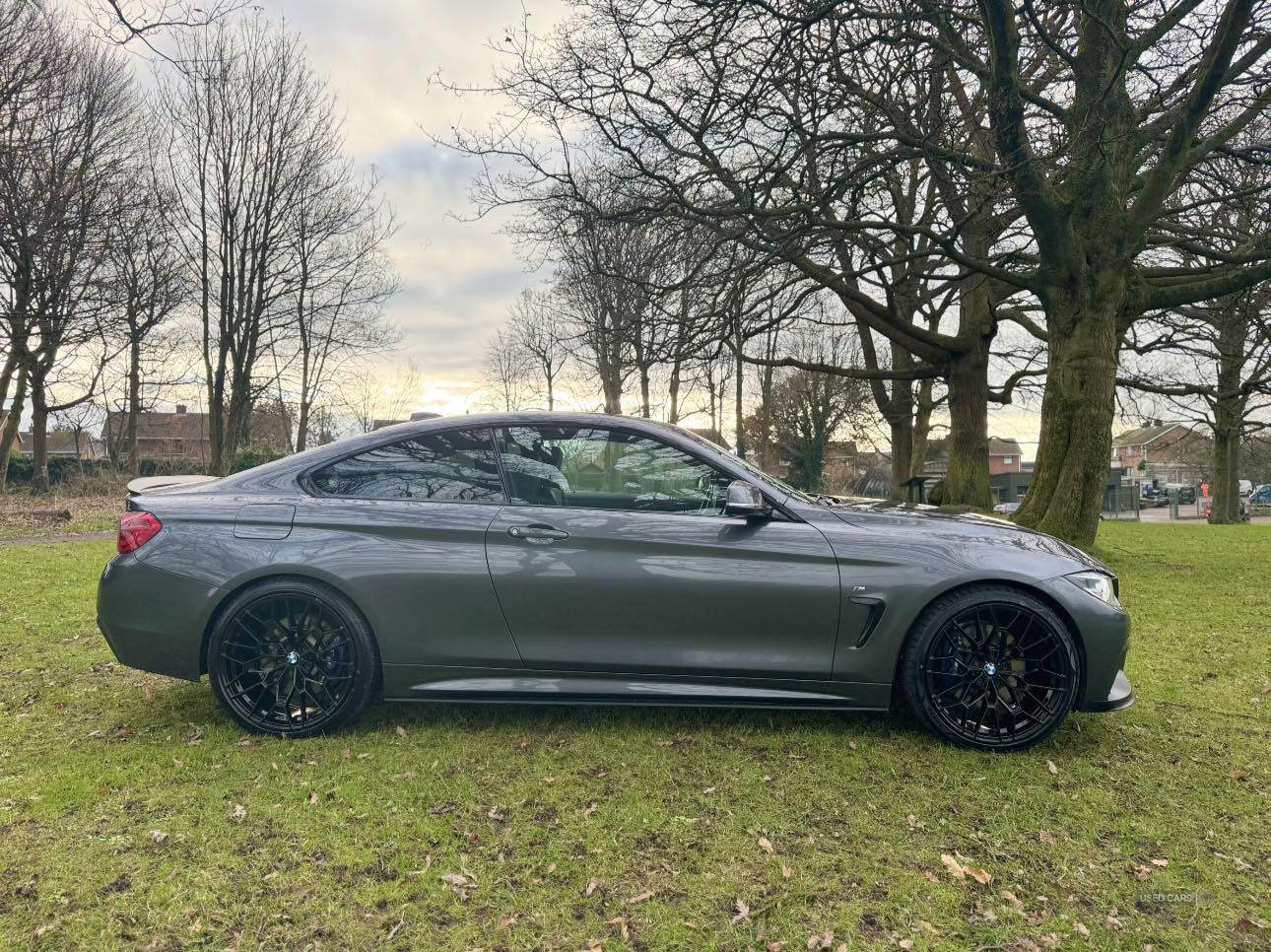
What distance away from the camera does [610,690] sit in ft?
10.5

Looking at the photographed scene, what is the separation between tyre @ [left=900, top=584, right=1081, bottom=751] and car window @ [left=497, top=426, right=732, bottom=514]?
1087mm

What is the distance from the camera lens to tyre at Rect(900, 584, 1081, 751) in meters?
3.13

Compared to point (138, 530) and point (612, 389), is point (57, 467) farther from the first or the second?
point (138, 530)

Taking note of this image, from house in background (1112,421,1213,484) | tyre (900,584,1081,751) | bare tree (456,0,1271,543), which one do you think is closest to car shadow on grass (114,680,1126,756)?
tyre (900,584,1081,751)

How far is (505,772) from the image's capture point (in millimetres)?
2953

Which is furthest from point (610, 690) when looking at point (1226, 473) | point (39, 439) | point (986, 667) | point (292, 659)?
point (1226, 473)

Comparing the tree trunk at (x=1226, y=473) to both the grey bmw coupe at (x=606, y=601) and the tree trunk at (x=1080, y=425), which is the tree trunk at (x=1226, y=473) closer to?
the tree trunk at (x=1080, y=425)

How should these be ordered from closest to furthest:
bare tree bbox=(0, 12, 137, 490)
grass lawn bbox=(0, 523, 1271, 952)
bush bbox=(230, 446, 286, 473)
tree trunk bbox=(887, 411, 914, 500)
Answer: grass lawn bbox=(0, 523, 1271, 952)
bare tree bbox=(0, 12, 137, 490)
tree trunk bbox=(887, 411, 914, 500)
bush bbox=(230, 446, 286, 473)

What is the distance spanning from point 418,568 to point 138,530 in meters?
1.31

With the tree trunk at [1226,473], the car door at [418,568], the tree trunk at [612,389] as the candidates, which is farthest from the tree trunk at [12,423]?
the tree trunk at [1226,473]

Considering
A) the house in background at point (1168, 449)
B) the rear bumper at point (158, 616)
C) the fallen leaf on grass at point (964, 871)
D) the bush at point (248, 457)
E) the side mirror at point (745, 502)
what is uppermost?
the house in background at point (1168, 449)

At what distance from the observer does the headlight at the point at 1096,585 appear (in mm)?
3174

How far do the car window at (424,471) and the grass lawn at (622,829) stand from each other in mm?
968

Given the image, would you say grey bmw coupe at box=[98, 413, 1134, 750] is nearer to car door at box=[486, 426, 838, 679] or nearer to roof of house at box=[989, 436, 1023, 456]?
car door at box=[486, 426, 838, 679]
